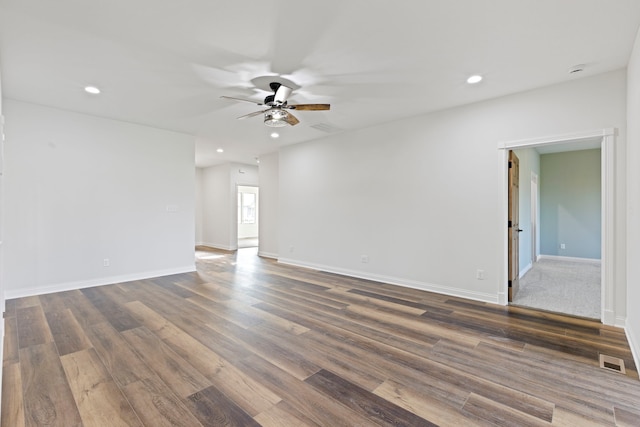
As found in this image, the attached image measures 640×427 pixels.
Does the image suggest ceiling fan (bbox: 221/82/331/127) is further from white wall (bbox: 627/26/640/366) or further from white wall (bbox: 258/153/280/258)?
white wall (bbox: 258/153/280/258)

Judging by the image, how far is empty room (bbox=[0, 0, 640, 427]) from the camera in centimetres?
208

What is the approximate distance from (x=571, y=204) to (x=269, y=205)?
763 cm

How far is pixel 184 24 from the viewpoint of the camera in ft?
7.93

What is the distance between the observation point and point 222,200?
918 cm

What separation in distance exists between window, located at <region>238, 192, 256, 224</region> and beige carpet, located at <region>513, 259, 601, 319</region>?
10.1 m

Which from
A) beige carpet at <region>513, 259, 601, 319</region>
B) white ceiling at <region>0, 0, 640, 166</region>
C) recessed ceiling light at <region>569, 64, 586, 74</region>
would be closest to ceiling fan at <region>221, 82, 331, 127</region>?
white ceiling at <region>0, 0, 640, 166</region>

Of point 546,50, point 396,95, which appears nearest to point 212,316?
point 396,95

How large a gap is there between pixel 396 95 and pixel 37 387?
4401mm

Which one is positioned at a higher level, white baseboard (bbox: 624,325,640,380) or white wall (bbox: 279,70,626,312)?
white wall (bbox: 279,70,626,312)

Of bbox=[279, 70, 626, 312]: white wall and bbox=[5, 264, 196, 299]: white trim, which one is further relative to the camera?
bbox=[5, 264, 196, 299]: white trim

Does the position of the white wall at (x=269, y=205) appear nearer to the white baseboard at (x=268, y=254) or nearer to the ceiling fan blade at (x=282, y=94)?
the white baseboard at (x=268, y=254)

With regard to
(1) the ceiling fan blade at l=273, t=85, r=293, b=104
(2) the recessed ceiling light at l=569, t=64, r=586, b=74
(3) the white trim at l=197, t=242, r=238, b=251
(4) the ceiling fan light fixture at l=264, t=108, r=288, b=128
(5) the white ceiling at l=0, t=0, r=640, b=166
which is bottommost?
(3) the white trim at l=197, t=242, r=238, b=251

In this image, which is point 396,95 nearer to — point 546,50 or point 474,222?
point 546,50

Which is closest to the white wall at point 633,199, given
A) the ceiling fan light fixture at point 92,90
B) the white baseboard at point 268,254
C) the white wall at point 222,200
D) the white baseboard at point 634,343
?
the white baseboard at point 634,343
